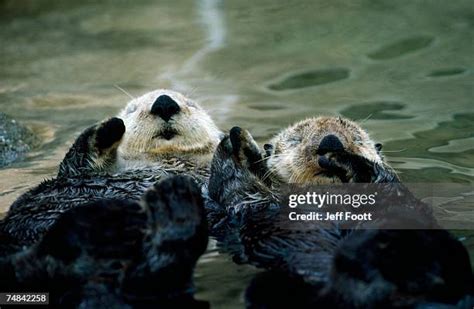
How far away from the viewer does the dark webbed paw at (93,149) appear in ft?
18.0

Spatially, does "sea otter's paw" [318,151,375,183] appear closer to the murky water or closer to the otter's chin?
the otter's chin

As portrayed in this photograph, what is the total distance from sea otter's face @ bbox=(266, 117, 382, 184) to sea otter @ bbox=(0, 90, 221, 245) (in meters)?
0.47

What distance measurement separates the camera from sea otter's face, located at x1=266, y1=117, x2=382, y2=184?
4.96m

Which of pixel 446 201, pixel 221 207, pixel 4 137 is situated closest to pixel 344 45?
pixel 4 137

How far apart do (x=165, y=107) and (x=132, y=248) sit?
2041mm

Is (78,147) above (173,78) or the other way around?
the other way around

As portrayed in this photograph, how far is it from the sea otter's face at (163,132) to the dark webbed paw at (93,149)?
31 centimetres

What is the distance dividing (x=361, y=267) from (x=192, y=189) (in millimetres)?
819

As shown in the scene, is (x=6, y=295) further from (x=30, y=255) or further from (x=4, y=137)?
(x=4, y=137)

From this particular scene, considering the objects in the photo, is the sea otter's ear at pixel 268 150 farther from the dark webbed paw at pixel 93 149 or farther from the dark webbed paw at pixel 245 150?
the dark webbed paw at pixel 93 149

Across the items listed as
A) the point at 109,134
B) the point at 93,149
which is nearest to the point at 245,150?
the point at 109,134

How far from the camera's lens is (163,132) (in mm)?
5906

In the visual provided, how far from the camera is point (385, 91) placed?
872 centimetres

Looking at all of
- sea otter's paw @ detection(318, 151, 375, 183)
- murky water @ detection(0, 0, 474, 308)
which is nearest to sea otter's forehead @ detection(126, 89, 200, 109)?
murky water @ detection(0, 0, 474, 308)
